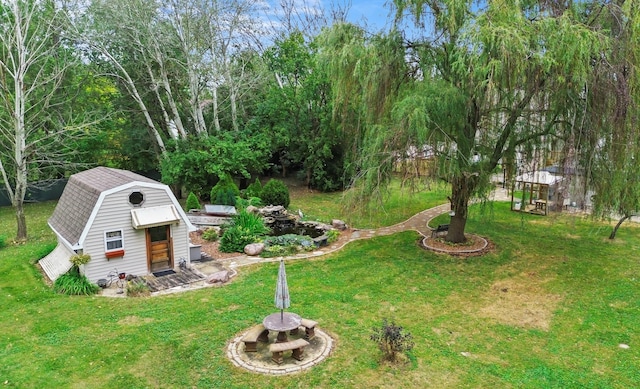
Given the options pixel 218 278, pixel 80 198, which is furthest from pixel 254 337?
pixel 80 198

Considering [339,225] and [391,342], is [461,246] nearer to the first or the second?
[339,225]

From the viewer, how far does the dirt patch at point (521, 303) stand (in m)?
8.23

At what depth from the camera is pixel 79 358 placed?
6.77 meters

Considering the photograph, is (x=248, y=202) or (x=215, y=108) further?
(x=215, y=108)

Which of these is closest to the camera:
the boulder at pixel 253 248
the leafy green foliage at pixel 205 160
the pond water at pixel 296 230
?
the boulder at pixel 253 248

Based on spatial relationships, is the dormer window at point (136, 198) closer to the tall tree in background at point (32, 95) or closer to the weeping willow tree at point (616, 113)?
the tall tree in background at point (32, 95)

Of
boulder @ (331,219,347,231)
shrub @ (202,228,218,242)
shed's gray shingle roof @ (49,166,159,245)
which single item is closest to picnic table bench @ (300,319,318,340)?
shed's gray shingle roof @ (49,166,159,245)

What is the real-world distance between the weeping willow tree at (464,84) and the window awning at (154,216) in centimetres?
476

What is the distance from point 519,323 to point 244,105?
1901cm

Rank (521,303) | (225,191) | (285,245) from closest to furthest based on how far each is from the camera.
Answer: (521,303) < (285,245) < (225,191)

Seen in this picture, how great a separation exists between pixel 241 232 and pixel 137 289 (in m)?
4.06

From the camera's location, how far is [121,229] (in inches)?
396

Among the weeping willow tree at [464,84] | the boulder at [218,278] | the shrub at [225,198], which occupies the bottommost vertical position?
the boulder at [218,278]

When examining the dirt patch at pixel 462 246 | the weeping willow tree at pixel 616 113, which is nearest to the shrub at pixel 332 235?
the dirt patch at pixel 462 246
